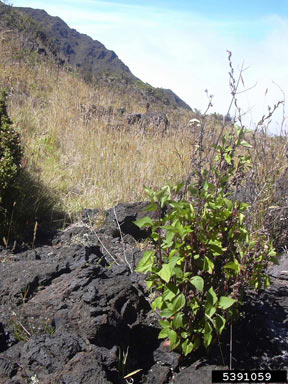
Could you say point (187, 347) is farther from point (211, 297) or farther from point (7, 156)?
point (7, 156)

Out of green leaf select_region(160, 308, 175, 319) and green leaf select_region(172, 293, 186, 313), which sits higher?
green leaf select_region(172, 293, 186, 313)

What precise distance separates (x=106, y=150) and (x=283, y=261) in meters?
3.27

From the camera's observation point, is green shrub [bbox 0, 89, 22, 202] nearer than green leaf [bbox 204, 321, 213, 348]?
No

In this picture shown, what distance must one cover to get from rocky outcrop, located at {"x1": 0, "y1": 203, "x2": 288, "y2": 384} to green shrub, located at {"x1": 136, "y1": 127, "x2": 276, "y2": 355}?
0.21 meters

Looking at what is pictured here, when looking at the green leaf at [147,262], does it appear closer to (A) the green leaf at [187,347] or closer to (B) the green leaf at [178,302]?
(B) the green leaf at [178,302]

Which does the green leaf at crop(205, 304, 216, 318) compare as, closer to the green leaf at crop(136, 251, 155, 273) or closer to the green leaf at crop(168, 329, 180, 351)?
the green leaf at crop(168, 329, 180, 351)

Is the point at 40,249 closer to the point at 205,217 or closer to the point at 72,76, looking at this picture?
the point at 205,217

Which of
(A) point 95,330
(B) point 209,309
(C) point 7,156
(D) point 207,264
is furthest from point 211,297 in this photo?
(C) point 7,156

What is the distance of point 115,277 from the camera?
2.46m

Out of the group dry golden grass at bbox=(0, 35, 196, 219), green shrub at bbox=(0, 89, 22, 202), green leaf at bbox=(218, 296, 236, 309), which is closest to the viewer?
green leaf at bbox=(218, 296, 236, 309)

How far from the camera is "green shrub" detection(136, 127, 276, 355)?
1775 mm

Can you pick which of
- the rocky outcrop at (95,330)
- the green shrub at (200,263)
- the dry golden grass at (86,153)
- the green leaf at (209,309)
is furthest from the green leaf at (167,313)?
the dry golden grass at (86,153)

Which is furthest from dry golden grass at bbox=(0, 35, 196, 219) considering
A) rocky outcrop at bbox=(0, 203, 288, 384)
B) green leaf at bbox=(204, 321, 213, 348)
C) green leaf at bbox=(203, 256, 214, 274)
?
green leaf at bbox=(204, 321, 213, 348)

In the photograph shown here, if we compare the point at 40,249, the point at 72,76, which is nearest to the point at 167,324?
the point at 40,249
